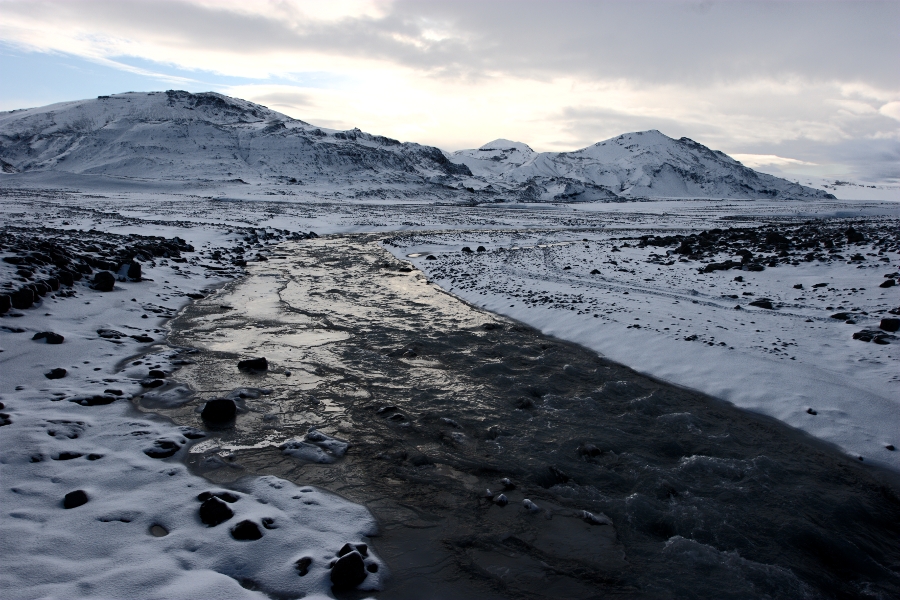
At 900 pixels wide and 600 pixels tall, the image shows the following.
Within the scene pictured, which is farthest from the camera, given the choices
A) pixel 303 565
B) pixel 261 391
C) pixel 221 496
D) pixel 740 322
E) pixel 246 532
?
pixel 740 322

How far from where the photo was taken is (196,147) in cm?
12075

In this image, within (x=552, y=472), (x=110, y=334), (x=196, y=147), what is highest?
(x=196, y=147)

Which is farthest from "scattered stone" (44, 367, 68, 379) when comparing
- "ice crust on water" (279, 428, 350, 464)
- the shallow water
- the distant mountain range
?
the distant mountain range

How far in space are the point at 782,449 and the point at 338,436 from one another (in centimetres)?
605

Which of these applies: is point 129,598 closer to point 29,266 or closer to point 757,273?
point 29,266

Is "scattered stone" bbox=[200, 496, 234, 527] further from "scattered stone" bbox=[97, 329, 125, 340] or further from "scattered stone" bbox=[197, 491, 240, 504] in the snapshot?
"scattered stone" bbox=[97, 329, 125, 340]

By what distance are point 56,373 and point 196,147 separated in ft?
433

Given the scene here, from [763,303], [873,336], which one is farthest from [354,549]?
[763,303]

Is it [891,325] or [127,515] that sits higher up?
[891,325]

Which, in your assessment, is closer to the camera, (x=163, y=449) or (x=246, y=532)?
(x=246, y=532)

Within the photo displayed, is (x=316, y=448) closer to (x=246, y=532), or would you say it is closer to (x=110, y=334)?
(x=246, y=532)

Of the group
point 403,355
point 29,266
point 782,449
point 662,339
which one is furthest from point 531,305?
point 29,266

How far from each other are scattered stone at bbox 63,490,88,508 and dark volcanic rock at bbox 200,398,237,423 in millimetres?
2051

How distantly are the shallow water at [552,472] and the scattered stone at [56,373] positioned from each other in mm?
1780
